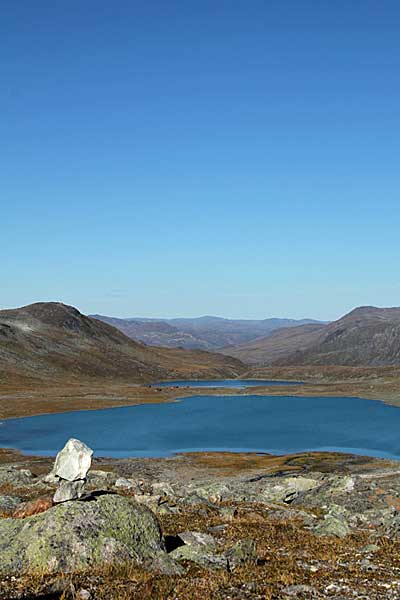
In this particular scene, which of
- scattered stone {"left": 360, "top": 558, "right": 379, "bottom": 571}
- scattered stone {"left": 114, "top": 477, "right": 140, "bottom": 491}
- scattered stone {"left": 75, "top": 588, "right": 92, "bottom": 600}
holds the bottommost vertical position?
scattered stone {"left": 114, "top": 477, "right": 140, "bottom": 491}

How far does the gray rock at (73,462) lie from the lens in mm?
29109

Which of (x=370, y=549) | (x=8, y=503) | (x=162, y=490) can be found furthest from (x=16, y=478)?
(x=370, y=549)

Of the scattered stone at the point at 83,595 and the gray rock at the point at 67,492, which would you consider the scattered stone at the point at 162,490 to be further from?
the scattered stone at the point at 83,595

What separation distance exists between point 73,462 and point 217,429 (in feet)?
333

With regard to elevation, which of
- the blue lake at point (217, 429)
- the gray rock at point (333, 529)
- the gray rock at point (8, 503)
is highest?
the gray rock at point (333, 529)

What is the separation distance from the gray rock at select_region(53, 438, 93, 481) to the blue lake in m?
66.9

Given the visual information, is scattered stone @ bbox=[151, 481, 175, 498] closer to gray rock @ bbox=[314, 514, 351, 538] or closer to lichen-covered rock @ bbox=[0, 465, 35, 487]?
lichen-covered rock @ bbox=[0, 465, 35, 487]

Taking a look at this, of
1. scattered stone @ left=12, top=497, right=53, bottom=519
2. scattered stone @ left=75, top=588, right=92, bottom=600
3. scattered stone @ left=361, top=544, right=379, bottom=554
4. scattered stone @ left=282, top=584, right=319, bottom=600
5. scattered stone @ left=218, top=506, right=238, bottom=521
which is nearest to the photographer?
scattered stone @ left=75, top=588, right=92, bottom=600

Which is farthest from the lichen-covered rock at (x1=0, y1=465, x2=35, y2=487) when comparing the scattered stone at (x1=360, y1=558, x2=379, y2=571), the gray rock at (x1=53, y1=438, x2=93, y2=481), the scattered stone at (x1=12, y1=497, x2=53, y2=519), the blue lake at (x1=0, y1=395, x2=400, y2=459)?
the scattered stone at (x1=360, y1=558, x2=379, y2=571)

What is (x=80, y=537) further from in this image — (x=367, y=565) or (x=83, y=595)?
(x=367, y=565)

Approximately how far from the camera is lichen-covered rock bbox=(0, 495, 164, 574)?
17.7m

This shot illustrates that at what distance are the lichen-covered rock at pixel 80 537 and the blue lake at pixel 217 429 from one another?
77.0 metres

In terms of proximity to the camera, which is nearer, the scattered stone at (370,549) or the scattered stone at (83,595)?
the scattered stone at (83,595)

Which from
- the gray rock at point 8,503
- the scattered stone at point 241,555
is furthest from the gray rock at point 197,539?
the gray rock at point 8,503
